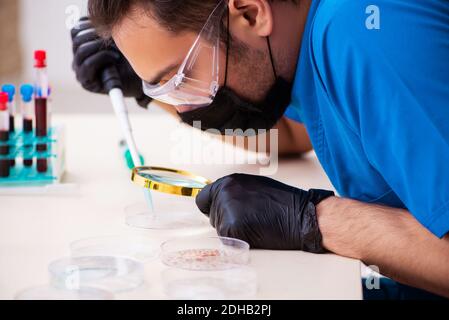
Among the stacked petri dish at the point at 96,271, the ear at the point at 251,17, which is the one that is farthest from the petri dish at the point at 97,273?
the ear at the point at 251,17

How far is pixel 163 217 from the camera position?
1.40 m

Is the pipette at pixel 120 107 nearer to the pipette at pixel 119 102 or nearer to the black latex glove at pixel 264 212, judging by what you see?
the pipette at pixel 119 102

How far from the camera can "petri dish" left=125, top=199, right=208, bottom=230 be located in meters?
1.35

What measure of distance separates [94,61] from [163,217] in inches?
24.1

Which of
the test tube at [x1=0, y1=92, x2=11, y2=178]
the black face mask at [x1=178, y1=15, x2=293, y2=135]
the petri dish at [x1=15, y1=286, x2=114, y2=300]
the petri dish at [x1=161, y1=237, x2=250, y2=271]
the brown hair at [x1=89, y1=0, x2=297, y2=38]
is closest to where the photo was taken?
the petri dish at [x1=15, y1=286, x2=114, y2=300]

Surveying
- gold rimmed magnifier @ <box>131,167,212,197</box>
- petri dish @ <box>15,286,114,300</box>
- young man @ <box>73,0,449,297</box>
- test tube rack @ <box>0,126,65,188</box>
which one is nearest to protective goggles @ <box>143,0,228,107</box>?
young man @ <box>73,0,449,297</box>

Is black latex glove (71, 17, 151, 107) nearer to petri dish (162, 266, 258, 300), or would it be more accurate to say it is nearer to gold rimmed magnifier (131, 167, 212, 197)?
gold rimmed magnifier (131, 167, 212, 197)

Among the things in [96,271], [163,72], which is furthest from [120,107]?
[96,271]

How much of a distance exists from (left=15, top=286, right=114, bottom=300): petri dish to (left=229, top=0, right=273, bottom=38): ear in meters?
0.60

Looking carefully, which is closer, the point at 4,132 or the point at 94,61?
the point at 4,132

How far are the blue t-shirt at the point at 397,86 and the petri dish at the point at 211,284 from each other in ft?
0.98

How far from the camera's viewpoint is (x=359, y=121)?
1207 millimetres

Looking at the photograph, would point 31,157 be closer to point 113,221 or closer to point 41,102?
point 41,102
